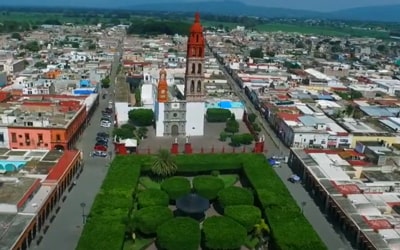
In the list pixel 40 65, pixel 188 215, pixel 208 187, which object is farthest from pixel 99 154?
pixel 40 65

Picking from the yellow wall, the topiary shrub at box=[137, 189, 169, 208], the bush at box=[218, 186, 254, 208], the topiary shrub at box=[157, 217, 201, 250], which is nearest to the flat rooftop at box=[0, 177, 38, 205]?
the topiary shrub at box=[137, 189, 169, 208]

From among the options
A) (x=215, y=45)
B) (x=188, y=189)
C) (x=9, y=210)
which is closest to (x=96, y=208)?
(x=9, y=210)

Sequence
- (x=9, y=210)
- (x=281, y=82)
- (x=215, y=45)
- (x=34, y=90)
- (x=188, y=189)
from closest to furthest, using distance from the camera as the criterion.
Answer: (x=9, y=210), (x=188, y=189), (x=34, y=90), (x=281, y=82), (x=215, y=45)

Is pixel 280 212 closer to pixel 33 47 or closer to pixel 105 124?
pixel 105 124

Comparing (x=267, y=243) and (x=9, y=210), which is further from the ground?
(x=9, y=210)

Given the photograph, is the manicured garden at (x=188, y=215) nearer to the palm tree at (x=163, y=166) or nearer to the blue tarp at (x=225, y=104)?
the palm tree at (x=163, y=166)

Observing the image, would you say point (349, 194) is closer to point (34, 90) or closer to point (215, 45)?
point (34, 90)

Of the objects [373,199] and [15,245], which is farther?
[373,199]

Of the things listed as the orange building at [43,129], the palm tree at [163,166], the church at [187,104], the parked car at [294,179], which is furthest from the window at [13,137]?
the parked car at [294,179]
